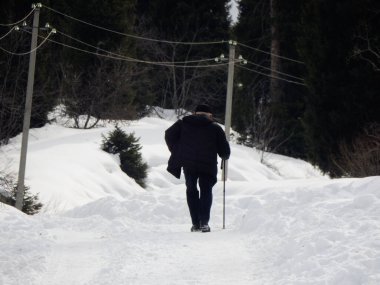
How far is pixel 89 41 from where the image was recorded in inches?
1225

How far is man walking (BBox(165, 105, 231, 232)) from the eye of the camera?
28.9 feet

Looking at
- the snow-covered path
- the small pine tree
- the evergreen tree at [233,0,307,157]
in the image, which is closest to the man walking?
the snow-covered path

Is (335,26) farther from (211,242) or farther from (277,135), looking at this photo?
(211,242)

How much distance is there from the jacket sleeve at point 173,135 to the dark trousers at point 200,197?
1.42 ft

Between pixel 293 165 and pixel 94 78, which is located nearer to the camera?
pixel 94 78

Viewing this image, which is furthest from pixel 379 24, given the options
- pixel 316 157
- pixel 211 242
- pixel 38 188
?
pixel 211 242

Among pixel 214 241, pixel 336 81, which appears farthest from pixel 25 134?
pixel 214 241

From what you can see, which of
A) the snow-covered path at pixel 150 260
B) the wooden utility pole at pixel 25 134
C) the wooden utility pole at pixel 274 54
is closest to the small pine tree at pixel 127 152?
the wooden utility pole at pixel 25 134

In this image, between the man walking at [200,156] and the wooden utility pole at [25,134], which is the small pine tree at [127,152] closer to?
the wooden utility pole at [25,134]

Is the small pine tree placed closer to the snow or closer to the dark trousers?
the snow

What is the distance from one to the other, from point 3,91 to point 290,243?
1671 centimetres

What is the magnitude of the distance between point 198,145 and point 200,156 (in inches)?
6.2

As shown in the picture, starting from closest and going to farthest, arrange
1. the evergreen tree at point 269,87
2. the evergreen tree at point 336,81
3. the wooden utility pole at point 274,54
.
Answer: the evergreen tree at point 336,81 → the evergreen tree at point 269,87 → the wooden utility pole at point 274,54

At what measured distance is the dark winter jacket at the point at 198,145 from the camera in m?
8.80
